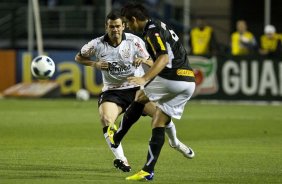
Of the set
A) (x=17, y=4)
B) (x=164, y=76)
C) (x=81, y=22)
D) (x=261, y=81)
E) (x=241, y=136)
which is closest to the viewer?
(x=164, y=76)

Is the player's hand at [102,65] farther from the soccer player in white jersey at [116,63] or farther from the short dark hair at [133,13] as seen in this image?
the short dark hair at [133,13]

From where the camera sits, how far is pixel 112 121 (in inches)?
455

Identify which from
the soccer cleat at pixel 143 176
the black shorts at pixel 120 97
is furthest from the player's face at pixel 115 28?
the soccer cleat at pixel 143 176

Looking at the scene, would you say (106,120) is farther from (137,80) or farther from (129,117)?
(137,80)

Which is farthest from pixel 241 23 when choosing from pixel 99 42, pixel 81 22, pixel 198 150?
pixel 99 42

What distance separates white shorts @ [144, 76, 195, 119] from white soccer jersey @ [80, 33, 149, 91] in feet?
5.43

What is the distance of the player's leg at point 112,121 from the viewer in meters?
11.1

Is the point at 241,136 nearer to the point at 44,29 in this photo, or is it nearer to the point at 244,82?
the point at 244,82

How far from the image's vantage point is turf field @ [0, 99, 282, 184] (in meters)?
10.5

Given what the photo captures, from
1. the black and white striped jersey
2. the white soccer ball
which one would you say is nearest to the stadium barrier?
the white soccer ball

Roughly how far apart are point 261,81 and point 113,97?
14391mm

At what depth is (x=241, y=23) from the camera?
2625 cm

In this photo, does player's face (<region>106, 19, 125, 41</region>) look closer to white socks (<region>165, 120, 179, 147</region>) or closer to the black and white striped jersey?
the black and white striped jersey

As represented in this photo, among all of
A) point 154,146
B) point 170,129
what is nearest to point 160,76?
point 154,146
